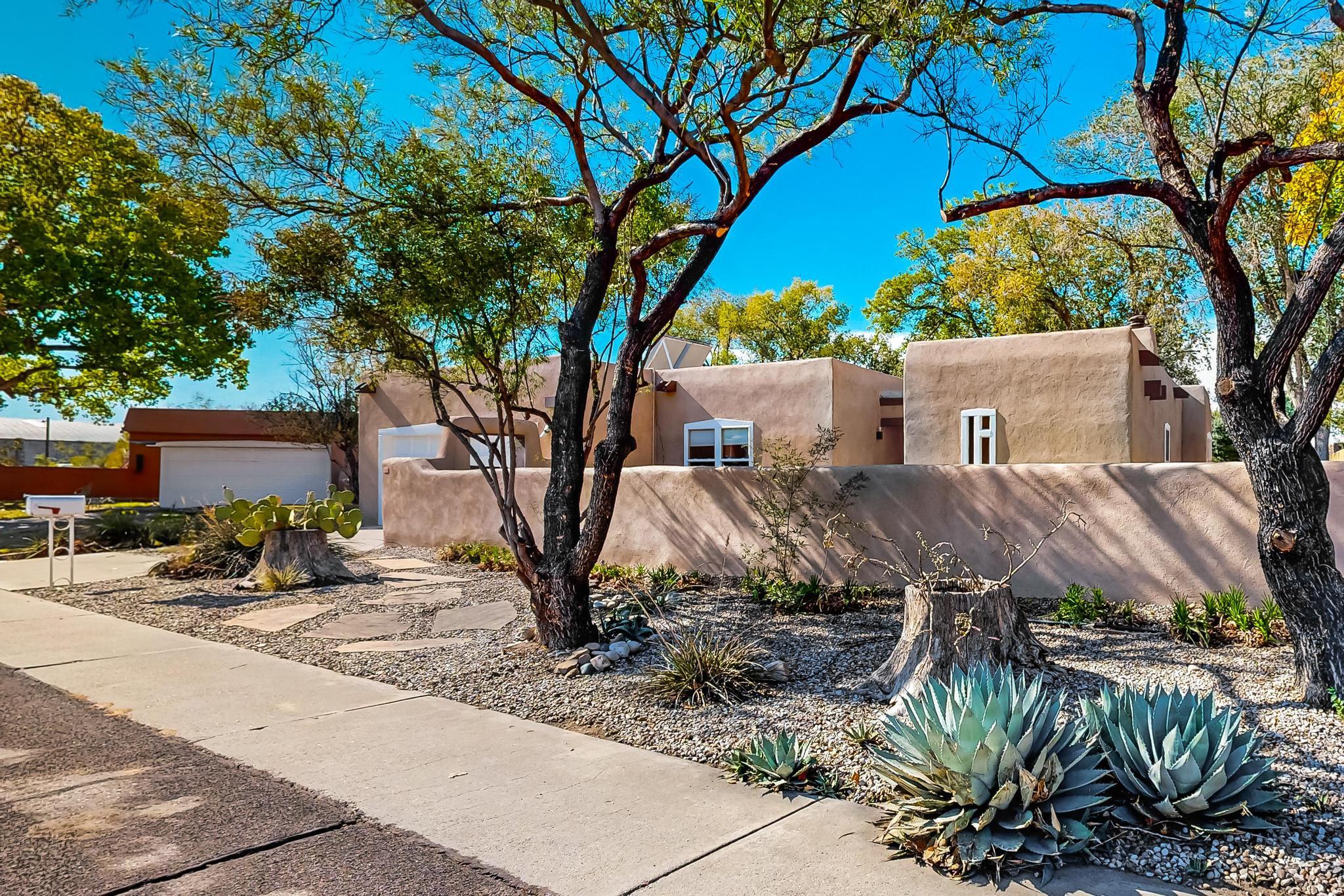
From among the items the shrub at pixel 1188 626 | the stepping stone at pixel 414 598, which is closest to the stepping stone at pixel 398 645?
the stepping stone at pixel 414 598

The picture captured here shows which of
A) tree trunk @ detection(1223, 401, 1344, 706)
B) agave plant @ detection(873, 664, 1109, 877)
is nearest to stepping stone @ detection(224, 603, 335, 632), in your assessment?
agave plant @ detection(873, 664, 1109, 877)

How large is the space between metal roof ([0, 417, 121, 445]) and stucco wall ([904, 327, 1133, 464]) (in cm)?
5272

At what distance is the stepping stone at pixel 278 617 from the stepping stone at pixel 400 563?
9.99 feet

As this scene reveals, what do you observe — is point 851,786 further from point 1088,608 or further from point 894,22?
point 894,22

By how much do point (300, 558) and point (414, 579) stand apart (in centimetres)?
160

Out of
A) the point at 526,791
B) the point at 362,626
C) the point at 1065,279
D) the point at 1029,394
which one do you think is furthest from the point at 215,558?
the point at 1065,279

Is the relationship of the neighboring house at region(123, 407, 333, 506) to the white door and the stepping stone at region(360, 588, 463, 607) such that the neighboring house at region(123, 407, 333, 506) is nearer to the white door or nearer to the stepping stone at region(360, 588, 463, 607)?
the white door

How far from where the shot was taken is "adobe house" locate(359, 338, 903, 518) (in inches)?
683

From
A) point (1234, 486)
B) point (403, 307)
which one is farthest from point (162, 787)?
point (1234, 486)

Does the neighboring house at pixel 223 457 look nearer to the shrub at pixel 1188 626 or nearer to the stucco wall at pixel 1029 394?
the stucco wall at pixel 1029 394

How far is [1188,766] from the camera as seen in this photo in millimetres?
3576

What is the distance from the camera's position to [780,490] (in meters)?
10.1

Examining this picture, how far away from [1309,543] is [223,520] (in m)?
13.8

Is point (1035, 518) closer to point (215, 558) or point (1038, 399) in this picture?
point (1038, 399)
